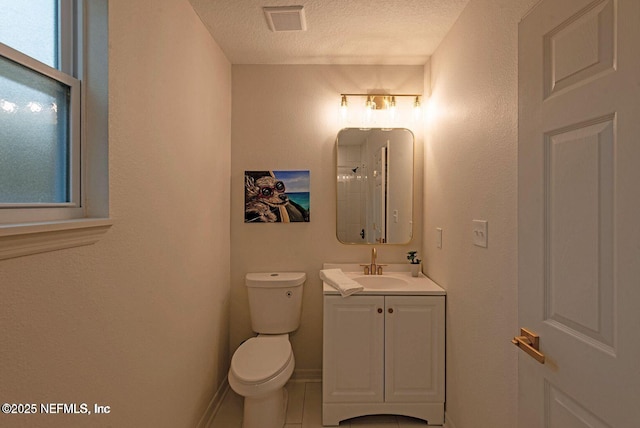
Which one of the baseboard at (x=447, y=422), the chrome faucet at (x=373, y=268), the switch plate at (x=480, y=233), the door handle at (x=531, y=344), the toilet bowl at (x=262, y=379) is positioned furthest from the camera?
the chrome faucet at (x=373, y=268)

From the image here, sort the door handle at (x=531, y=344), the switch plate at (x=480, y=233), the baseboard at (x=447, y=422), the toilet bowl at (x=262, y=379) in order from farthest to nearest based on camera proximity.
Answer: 1. the baseboard at (x=447, y=422)
2. the toilet bowl at (x=262, y=379)
3. the switch plate at (x=480, y=233)
4. the door handle at (x=531, y=344)

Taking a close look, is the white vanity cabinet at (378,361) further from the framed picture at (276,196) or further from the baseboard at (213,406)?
the framed picture at (276,196)

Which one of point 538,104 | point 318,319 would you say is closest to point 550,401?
point 538,104

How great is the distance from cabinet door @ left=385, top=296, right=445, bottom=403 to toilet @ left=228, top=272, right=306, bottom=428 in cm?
64

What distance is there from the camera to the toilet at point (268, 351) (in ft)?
5.69

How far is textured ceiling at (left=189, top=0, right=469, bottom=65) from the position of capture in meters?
1.77

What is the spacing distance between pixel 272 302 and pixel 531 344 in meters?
1.68

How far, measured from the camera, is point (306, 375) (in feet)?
8.29

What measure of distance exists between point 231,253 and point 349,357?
3.91 ft

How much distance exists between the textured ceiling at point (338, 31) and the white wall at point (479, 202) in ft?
0.57

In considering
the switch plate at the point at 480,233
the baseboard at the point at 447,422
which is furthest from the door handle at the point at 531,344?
the baseboard at the point at 447,422

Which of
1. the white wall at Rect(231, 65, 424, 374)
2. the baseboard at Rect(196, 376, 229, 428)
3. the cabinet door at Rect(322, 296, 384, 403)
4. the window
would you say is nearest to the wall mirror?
the white wall at Rect(231, 65, 424, 374)

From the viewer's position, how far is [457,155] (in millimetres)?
1839

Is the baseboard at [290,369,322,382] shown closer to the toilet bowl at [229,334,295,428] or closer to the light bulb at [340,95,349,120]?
the toilet bowl at [229,334,295,428]
